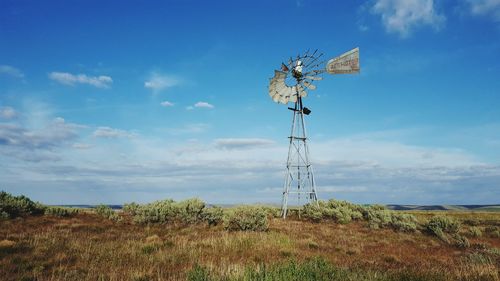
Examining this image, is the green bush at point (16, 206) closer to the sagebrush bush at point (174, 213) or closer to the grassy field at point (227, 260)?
the grassy field at point (227, 260)

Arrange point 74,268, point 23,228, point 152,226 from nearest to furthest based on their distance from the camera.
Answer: point 74,268, point 23,228, point 152,226

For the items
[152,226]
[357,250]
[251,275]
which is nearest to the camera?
[251,275]

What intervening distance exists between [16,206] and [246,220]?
16.0 m

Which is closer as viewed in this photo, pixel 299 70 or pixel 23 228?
pixel 23 228

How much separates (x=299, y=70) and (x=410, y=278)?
25.0 m

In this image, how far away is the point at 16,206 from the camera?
25.1 m

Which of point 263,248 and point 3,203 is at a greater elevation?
point 3,203

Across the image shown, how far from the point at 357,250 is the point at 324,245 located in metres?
1.65

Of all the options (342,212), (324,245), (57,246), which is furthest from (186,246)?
(342,212)

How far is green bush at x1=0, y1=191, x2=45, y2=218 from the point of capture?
2418 centimetres

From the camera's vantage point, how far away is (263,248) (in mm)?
14047

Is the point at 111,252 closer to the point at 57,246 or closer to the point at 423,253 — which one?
the point at 57,246

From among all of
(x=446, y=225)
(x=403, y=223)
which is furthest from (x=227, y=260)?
(x=446, y=225)

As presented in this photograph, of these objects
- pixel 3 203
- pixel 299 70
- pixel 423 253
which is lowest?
pixel 423 253
